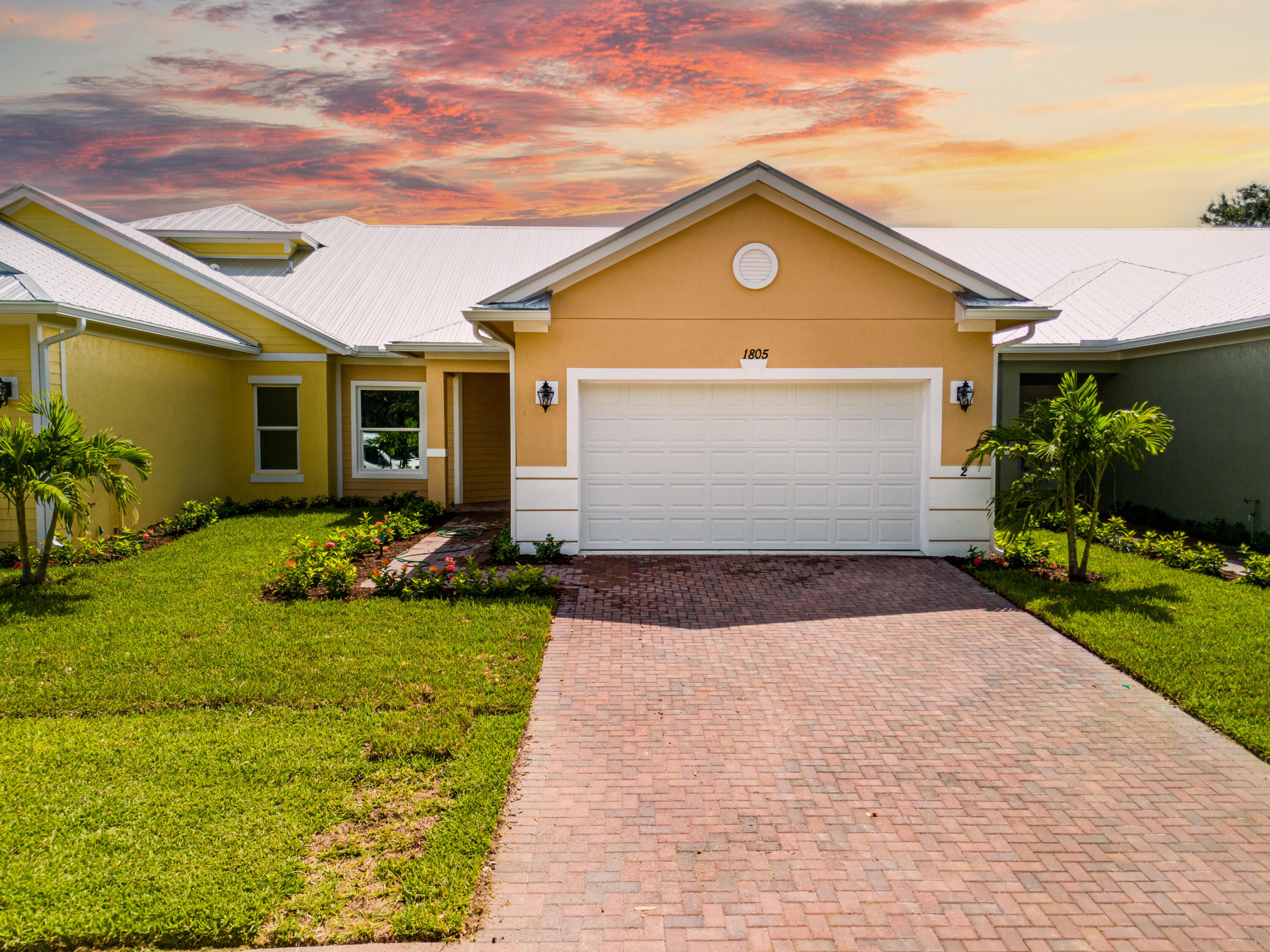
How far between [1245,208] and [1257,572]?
34.2 meters

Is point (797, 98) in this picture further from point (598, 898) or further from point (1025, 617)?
point (598, 898)

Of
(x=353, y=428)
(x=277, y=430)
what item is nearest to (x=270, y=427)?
(x=277, y=430)

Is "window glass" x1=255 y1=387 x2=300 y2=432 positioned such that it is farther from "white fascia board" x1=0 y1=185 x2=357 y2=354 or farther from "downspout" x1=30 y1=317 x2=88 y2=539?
"downspout" x1=30 y1=317 x2=88 y2=539

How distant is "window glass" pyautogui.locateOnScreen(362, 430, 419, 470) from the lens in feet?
54.1

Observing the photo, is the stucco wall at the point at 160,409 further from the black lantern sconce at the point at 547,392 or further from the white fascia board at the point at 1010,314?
the white fascia board at the point at 1010,314

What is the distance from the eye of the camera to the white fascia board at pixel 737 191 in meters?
10.3

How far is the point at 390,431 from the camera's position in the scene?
16484 mm

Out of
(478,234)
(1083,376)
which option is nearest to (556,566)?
(1083,376)

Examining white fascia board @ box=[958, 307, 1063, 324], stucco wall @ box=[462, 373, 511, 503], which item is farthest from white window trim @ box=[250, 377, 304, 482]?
white fascia board @ box=[958, 307, 1063, 324]

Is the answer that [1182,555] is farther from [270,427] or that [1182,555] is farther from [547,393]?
[270,427]

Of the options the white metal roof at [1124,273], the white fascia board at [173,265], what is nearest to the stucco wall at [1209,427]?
the white metal roof at [1124,273]

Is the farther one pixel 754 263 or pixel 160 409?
pixel 160 409

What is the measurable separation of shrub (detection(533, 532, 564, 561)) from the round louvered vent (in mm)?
4202

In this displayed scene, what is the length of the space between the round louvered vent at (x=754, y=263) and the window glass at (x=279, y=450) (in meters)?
9.60
